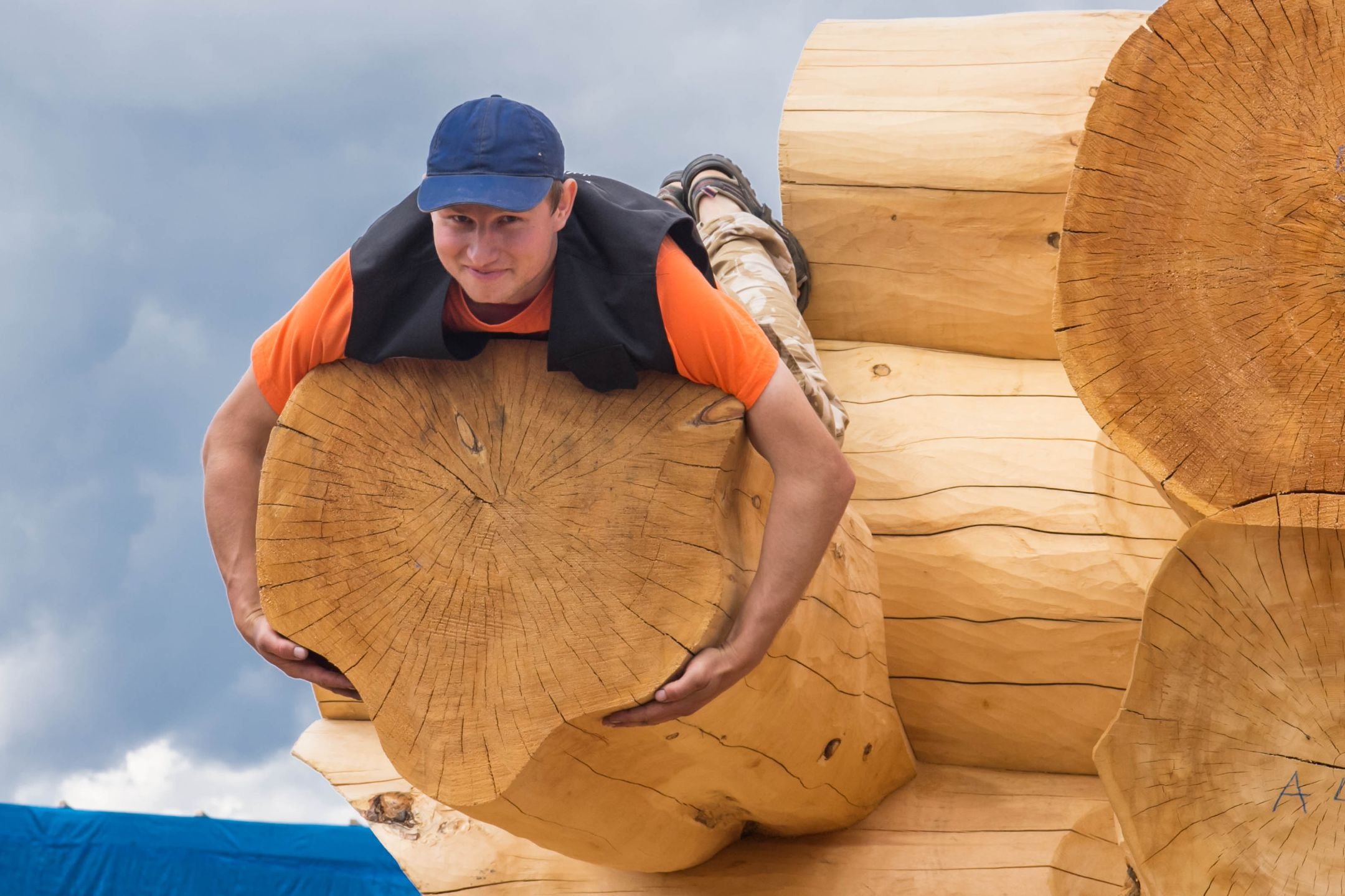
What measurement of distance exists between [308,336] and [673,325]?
1.65 ft

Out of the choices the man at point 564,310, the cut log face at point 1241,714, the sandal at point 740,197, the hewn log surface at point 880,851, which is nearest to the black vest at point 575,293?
the man at point 564,310

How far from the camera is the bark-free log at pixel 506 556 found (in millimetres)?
1707

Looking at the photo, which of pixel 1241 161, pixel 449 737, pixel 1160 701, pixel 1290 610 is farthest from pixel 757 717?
pixel 1241 161

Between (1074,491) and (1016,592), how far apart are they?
221 mm

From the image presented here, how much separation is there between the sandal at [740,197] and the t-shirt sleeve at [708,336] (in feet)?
3.76

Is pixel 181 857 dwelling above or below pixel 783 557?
below

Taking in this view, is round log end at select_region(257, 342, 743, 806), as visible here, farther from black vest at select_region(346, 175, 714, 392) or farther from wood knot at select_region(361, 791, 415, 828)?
wood knot at select_region(361, 791, 415, 828)

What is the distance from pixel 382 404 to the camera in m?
1.79

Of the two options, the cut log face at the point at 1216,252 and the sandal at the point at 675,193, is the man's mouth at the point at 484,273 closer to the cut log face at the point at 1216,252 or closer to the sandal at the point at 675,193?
the cut log face at the point at 1216,252

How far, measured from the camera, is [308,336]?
1.81 m

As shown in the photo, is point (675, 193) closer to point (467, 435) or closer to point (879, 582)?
point (879, 582)

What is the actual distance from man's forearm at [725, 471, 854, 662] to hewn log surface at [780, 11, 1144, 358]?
1261 millimetres

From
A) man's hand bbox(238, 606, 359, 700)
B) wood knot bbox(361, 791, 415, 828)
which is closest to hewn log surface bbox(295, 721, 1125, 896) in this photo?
wood knot bbox(361, 791, 415, 828)

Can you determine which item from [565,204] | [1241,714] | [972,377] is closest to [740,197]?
[972,377]
